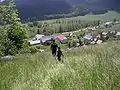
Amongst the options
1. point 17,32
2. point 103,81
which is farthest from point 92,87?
point 17,32

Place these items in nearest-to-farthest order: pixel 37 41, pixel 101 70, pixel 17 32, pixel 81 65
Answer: pixel 101 70 < pixel 81 65 < pixel 17 32 < pixel 37 41

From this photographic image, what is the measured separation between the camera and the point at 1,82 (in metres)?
6.15

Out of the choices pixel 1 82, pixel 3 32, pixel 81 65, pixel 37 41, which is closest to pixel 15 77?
pixel 1 82

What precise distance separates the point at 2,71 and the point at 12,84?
1.29m

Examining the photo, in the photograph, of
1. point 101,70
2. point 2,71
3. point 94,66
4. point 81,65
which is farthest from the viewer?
point 2,71

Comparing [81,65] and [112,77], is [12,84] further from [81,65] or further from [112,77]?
[112,77]

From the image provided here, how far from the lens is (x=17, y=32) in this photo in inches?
2736

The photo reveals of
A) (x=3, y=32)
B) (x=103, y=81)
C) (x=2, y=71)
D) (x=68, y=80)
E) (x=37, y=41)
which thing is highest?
(x=103, y=81)

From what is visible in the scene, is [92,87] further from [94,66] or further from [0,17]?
[0,17]

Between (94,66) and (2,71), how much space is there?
2159 mm

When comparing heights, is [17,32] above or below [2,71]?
below

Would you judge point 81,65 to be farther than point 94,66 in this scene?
Yes

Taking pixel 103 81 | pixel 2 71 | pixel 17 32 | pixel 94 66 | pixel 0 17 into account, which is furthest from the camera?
pixel 17 32

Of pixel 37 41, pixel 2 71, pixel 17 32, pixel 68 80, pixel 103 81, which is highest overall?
pixel 103 81
